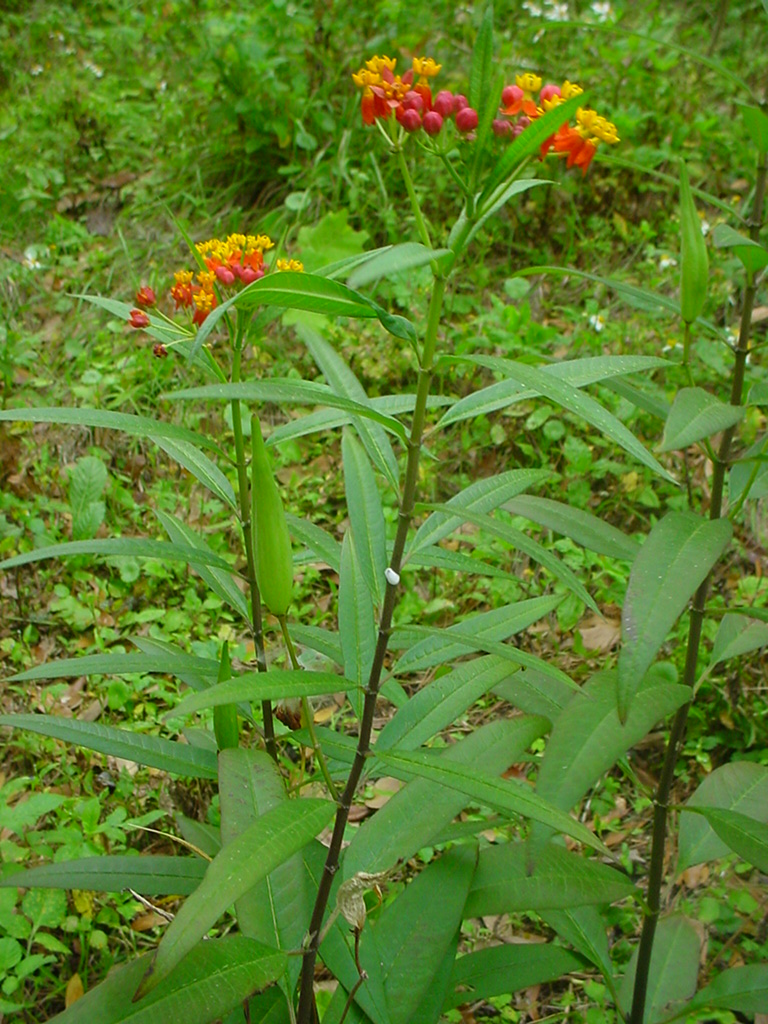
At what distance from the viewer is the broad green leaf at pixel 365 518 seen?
1.15m

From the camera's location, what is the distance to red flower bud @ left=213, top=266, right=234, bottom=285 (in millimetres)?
1109

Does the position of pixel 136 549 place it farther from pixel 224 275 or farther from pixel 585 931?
pixel 585 931

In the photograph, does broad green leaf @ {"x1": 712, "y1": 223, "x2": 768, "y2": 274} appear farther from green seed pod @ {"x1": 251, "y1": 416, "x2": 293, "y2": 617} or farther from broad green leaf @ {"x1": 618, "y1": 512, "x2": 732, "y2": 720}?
green seed pod @ {"x1": 251, "y1": 416, "x2": 293, "y2": 617}

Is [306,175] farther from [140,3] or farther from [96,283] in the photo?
[140,3]

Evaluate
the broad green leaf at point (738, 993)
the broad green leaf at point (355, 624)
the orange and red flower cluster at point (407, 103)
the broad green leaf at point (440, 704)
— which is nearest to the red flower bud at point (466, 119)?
the orange and red flower cluster at point (407, 103)

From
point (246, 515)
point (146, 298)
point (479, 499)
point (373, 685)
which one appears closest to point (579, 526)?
point (479, 499)

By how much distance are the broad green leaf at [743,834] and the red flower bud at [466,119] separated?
2.96 ft

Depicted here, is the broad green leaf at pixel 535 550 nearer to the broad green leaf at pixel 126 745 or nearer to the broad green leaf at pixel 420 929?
the broad green leaf at pixel 420 929

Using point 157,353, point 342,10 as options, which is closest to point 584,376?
point 157,353

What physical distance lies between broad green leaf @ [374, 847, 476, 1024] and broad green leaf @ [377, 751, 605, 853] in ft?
0.79

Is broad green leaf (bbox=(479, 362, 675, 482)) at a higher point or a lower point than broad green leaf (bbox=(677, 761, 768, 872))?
higher

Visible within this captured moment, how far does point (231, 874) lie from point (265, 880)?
38 cm

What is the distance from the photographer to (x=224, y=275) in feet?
3.65

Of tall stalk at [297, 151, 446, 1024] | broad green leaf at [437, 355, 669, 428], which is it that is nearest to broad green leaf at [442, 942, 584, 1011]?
tall stalk at [297, 151, 446, 1024]
